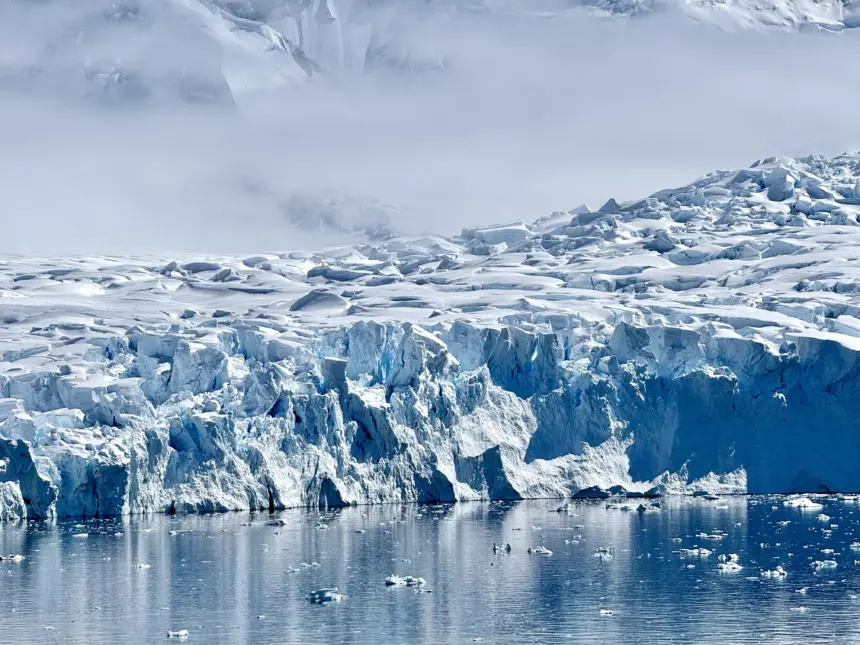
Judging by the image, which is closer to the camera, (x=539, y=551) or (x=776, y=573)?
(x=776, y=573)

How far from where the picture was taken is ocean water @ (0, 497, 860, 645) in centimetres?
3481

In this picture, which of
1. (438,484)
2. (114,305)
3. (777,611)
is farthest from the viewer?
(114,305)

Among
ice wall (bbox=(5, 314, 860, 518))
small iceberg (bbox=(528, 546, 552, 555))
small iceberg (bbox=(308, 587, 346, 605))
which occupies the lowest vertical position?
small iceberg (bbox=(308, 587, 346, 605))

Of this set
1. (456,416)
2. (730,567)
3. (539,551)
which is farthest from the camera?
(456,416)

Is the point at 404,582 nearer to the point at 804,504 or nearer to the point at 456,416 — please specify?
the point at 456,416

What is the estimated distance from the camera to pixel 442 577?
4238 centimetres

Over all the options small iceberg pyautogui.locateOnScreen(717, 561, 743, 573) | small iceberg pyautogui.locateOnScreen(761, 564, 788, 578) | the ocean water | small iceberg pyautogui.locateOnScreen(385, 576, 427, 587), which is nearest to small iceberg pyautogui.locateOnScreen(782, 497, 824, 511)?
the ocean water

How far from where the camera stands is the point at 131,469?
2184 inches

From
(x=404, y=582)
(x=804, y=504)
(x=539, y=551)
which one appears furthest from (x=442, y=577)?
(x=804, y=504)

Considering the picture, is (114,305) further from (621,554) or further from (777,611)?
(777,611)

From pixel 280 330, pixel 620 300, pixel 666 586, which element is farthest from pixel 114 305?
pixel 666 586

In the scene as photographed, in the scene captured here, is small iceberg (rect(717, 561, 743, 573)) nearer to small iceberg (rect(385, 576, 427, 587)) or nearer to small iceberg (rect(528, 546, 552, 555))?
small iceberg (rect(528, 546, 552, 555))

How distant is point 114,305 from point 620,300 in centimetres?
2943

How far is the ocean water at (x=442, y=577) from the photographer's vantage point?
114 feet
